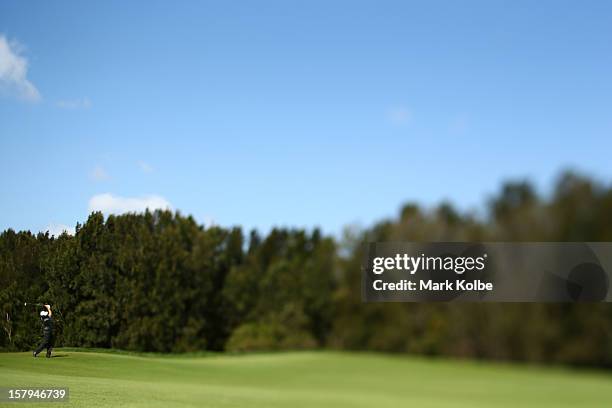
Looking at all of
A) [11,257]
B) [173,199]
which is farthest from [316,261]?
[11,257]

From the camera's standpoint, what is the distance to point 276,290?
7.95 meters

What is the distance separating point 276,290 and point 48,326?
3.00 m

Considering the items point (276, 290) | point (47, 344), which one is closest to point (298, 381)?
point (276, 290)

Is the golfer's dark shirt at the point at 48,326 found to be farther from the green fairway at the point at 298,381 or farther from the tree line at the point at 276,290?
the green fairway at the point at 298,381

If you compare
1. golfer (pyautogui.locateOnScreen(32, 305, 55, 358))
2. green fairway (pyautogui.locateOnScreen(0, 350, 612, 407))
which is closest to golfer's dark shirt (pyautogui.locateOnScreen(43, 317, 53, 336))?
golfer (pyautogui.locateOnScreen(32, 305, 55, 358))

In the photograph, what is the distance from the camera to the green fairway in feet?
22.5

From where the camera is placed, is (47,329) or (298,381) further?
(47,329)

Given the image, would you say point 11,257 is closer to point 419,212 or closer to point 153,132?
point 153,132

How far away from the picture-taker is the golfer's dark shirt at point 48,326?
8672 mm

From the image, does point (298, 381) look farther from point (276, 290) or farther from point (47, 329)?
point (47, 329)

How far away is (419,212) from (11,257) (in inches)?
204

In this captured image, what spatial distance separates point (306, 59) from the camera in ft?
29.9

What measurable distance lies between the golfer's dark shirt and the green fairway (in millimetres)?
304

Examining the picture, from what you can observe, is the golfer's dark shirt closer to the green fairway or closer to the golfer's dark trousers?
the golfer's dark trousers
